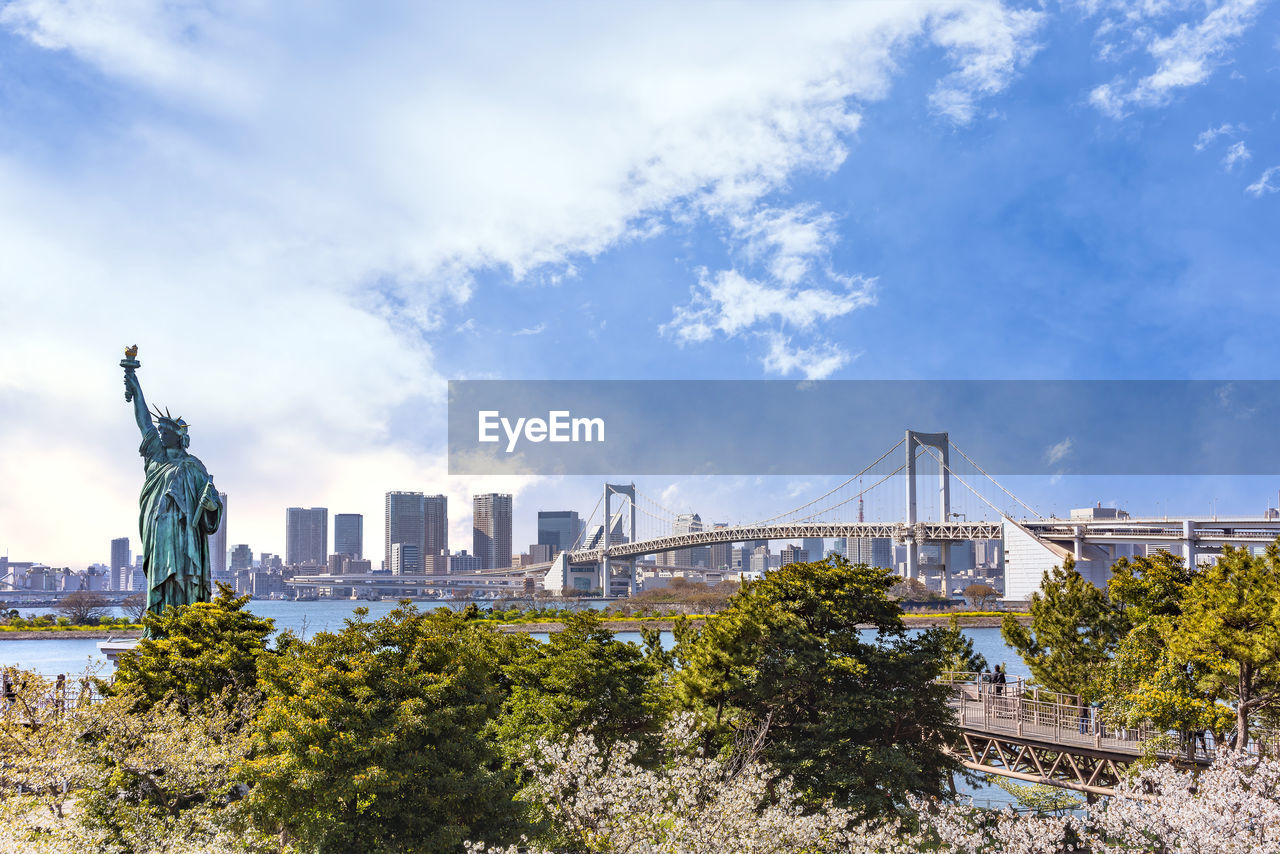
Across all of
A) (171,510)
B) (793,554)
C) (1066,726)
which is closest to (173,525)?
(171,510)

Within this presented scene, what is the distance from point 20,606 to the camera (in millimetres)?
138250

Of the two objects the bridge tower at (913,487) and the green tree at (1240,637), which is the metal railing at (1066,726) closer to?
the green tree at (1240,637)

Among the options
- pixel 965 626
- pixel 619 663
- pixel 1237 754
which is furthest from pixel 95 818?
pixel 965 626

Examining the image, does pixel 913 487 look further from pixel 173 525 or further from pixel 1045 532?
pixel 173 525

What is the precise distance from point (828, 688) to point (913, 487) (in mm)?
70040

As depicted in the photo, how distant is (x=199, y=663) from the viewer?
17703mm

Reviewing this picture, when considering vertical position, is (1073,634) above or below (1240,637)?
below

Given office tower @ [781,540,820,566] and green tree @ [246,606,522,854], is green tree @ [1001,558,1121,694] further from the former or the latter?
office tower @ [781,540,820,566]

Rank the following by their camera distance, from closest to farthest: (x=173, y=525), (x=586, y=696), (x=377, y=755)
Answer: (x=377, y=755) → (x=586, y=696) → (x=173, y=525)

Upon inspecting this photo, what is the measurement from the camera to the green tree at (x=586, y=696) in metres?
17.2

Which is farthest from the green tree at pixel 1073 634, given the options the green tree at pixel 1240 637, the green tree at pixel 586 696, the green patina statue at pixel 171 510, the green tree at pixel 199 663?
the green patina statue at pixel 171 510

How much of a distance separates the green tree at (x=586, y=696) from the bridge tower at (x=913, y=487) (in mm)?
62444

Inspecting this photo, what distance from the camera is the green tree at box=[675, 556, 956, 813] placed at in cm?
1661

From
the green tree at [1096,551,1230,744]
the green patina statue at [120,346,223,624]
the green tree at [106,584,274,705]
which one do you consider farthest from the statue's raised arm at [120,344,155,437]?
the green tree at [1096,551,1230,744]
